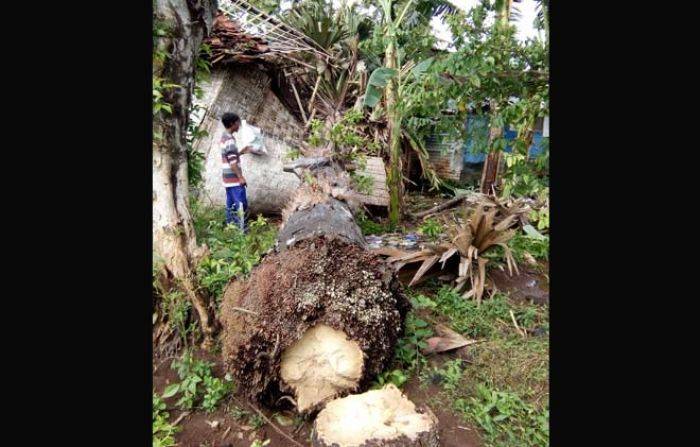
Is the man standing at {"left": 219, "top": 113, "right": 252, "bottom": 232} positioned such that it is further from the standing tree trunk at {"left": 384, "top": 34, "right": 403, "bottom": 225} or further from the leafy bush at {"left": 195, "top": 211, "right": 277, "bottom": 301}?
the standing tree trunk at {"left": 384, "top": 34, "right": 403, "bottom": 225}

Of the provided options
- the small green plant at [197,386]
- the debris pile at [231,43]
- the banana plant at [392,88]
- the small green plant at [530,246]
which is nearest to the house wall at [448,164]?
the banana plant at [392,88]

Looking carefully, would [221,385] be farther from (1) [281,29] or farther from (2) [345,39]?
(2) [345,39]

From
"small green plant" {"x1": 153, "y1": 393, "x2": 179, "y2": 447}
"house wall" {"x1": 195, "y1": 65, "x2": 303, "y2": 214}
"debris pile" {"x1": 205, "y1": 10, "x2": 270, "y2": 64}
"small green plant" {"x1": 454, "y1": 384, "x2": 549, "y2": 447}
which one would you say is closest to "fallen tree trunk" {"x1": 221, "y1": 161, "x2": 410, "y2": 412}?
"small green plant" {"x1": 153, "y1": 393, "x2": 179, "y2": 447}

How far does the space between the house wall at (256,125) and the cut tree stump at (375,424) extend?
4106mm

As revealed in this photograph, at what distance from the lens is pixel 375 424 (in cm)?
180

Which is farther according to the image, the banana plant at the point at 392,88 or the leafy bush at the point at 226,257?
the banana plant at the point at 392,88

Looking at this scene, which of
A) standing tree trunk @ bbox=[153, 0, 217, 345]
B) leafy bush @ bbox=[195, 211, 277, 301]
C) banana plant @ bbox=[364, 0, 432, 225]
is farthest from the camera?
banana plant @ bbox=[364, 0, 432, 225]

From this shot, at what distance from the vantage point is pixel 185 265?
2.78 meters

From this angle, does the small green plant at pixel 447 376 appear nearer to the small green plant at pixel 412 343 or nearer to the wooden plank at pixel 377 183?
the small green plant at pixel 412 343

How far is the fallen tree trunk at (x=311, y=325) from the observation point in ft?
7.15

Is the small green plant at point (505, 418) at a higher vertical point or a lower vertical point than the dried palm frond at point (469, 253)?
lower

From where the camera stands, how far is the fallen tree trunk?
218 cm

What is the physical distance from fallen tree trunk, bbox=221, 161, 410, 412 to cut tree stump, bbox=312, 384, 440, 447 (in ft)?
1.06

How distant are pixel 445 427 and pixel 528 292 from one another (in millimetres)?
1793
